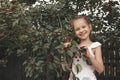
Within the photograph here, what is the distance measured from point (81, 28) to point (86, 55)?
0.31 meters

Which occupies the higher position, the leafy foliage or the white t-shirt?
the leafy foliage

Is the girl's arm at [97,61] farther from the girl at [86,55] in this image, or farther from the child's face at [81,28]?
the child's face at [81,28]

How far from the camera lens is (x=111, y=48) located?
5875 millimetres

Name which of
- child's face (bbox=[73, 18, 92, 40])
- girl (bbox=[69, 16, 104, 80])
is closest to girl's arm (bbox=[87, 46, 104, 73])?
girl (bbox=[69, 16, 104, 80])

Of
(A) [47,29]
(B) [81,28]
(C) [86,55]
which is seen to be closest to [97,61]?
(C) [86,55]

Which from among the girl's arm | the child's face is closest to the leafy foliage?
the child's face

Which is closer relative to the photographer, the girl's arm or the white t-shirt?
the girl's arm

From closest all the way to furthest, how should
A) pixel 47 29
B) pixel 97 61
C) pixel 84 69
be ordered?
pixel 97 61
pixel 84 69
pixel 47 29

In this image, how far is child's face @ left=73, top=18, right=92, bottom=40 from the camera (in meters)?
3.59

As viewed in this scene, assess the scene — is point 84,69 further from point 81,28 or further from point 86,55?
point 81,28

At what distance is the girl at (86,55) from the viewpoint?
11.3 feet

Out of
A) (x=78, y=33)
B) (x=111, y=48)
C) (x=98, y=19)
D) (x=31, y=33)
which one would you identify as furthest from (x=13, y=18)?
(x=111, y=48)

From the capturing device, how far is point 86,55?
344 cm

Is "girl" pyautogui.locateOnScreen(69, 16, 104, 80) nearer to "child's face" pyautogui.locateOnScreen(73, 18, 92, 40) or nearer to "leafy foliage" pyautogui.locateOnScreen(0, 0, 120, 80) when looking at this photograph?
"child's face" pyautogui.locateOnScreen(73, 18, 92, 40)
